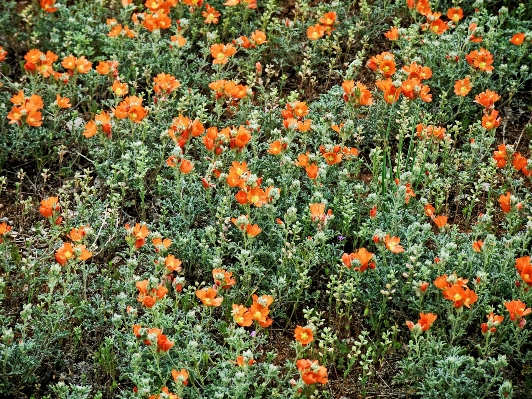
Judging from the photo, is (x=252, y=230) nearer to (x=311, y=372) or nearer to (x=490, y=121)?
(x=311, y=372)

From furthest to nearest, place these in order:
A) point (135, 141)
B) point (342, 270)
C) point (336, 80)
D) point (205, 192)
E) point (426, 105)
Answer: point (336, 80) < point (426, 105) < point (135, 141) < point (205, 192) < point (342, 270)

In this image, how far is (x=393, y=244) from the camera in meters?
4.40

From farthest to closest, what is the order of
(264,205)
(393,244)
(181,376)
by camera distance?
(264,205) → (393,244) → (181,376)

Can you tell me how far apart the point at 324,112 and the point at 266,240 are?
4.15 feet

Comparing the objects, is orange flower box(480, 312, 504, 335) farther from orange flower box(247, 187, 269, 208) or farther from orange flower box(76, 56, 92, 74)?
orange flower box(76, 56, 92, 74)

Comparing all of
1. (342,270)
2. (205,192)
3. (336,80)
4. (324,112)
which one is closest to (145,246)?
(205,192)

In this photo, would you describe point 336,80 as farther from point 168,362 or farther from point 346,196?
point 168,362

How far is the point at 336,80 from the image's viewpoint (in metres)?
6.18

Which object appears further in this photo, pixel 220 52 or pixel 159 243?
pixel 220 52

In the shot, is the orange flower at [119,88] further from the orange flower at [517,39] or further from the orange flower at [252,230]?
the orange flower at [517,39]

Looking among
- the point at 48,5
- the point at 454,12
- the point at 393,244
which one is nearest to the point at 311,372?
the point at 393,244

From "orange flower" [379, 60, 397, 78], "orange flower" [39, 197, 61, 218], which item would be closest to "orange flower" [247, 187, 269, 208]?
"orange flower" [39, 197, 61, 218]

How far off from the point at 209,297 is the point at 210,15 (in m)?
2.71

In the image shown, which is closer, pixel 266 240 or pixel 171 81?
pixel 266 240
